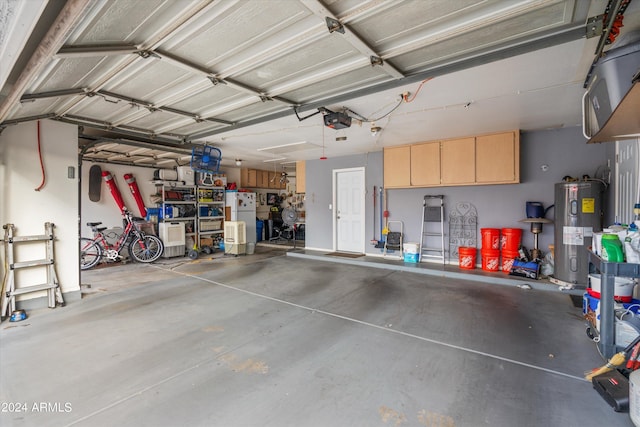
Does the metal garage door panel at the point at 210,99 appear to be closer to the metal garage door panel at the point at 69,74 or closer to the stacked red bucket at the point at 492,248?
the metal garage door panel at the point at 69,74

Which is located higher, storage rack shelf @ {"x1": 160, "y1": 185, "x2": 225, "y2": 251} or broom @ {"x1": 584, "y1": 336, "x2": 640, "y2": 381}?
storage rack shelf @ {"x1": 160, "y1": 185, "x2": 225, "y2": 251}

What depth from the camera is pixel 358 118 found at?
160 inches

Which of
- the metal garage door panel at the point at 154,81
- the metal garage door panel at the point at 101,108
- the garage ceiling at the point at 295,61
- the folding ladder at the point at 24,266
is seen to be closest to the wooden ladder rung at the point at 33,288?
the folding ladder at the point at 24,266

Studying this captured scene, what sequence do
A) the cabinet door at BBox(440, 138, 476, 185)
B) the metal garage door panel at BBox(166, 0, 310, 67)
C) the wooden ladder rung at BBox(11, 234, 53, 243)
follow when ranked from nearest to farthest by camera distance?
the metal garage door panel at BBox(166, 0, 310, 67) → the wooden ladder rung at BBox(11, 234, 53, 243) → the cabinet door at BBox(440, 138, 476, 185)

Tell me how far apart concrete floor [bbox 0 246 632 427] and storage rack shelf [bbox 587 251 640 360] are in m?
0.15

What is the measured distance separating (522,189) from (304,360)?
16.5ft

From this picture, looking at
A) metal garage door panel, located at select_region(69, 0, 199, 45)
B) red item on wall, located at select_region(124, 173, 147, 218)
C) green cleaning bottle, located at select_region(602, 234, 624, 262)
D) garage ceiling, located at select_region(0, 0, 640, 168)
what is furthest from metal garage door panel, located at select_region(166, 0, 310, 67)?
red item on wall, located at select_region(124, 173, 147, 218)

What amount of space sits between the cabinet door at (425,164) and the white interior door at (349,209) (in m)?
1.47

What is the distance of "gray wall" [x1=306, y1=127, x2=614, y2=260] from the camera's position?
4621 mm

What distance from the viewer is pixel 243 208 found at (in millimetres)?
8195

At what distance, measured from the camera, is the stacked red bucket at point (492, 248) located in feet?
16.6

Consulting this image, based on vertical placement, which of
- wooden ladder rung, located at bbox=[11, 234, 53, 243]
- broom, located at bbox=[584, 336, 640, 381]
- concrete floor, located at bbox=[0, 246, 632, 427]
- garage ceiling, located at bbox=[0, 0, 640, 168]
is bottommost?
concrete floor, located at bbox=[0, 246, 632, 427]

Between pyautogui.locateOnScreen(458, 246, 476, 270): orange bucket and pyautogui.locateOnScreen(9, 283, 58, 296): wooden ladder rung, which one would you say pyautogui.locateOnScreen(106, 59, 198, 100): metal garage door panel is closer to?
pyautogui.locateOnScreen(9, 283, 58, 296): wooden ladder rung

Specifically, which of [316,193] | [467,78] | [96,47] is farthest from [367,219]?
[96,47]
